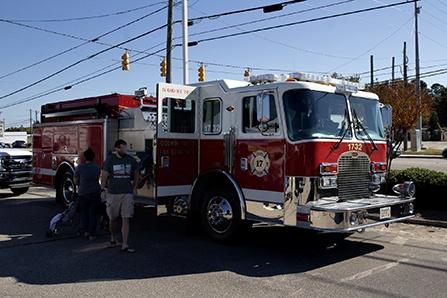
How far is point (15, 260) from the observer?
7246 millimetres

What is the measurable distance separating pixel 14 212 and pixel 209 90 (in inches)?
244

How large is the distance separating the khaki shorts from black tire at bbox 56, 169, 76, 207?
165 inches

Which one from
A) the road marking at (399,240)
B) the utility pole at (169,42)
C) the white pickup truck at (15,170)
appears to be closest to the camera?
the road marking at (399,240)

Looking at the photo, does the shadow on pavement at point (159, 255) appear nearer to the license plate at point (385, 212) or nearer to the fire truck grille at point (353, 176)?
the license plate at point (385, 212)

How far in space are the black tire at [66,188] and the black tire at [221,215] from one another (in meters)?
4.52

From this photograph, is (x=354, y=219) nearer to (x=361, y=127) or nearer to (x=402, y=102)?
(x=361, y=127)

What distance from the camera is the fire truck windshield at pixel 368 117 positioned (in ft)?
26.6

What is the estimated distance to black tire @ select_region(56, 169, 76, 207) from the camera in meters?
11.9

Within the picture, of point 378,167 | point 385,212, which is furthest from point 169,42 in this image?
point 385,212

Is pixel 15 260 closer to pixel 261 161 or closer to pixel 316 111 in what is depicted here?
pixel 261 161

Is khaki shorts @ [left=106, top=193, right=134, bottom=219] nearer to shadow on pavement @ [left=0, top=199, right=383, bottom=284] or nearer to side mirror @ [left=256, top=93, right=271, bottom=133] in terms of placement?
shadow on pavement @ [left=0, top=199, right=383, bottom=284]

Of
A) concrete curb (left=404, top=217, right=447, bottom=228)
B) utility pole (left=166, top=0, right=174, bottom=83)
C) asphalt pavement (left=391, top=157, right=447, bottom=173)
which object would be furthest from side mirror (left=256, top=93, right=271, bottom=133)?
asphalt pavement (left=391, top=157, right=447, bottom=173)

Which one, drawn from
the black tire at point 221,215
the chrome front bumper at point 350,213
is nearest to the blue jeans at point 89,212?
the black tire at point 221,215

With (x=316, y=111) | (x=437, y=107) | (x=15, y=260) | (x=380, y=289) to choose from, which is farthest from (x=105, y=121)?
(x=437, y=107)
